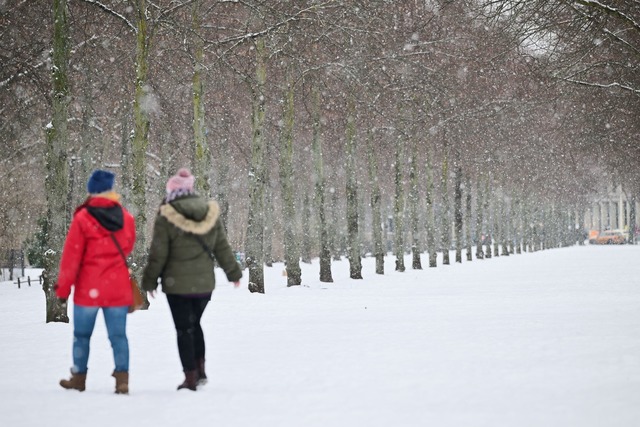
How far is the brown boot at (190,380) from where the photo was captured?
6570mm

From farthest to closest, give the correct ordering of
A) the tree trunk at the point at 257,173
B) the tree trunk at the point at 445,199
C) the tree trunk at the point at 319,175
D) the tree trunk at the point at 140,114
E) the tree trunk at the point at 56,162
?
the tree trunk at the point at 445,199 < the tree trunk at the point at 319,175 < the tree trunk at the point at 257,173 < the tree trunk at the point at 140,114 < the tree trunk at the point at 56,162

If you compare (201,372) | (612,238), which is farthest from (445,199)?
(612,238)

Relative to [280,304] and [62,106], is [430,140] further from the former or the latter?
[62,106]

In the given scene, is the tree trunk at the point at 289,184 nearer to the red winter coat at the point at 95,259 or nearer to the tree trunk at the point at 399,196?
the tree trunk at the point at 399,196

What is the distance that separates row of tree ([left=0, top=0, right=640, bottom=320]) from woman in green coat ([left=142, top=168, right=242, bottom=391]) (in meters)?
6.40

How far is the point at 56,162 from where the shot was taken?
12523 millimetres

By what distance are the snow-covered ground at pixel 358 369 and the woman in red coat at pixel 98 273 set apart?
0.32 metres

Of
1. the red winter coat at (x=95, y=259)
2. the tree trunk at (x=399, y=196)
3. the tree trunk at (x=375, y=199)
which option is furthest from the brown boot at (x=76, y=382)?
the tree trunk at (x=399, y=196)

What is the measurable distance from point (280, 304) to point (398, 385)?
932 cm

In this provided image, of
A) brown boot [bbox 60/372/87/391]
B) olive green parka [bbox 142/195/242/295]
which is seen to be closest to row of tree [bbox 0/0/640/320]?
brown boot [bbox 60/372/87/391]

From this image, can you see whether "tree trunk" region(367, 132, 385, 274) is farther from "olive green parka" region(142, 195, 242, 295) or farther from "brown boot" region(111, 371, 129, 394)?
"brown boot" region(111, 371, 129, 394)

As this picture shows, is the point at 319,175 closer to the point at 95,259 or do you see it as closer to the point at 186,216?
the point at 186,216

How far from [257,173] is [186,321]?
508 inches

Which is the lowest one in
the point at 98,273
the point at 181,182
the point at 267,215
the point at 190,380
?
the point at 190,380
